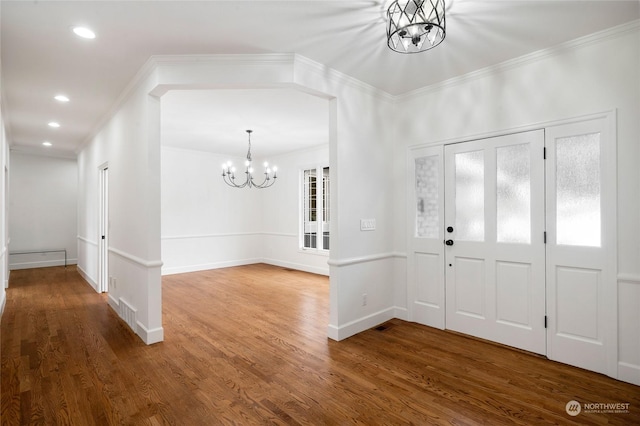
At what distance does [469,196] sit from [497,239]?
21.1 inches

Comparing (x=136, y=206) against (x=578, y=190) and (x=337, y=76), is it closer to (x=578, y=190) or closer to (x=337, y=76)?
(x=337, y=76)

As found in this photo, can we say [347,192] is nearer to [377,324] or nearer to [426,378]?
[377,324]

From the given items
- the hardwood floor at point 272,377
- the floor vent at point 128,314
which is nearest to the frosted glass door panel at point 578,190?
the hardwood floor at point 272,377

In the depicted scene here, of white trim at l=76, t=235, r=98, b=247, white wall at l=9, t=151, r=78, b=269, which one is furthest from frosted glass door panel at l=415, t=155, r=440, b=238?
white wall at l=9, t=151, r=78, b=269

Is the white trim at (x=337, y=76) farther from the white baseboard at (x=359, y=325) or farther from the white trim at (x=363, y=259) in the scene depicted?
the white baseboard at (x=359, y=325)

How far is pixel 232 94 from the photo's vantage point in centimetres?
405

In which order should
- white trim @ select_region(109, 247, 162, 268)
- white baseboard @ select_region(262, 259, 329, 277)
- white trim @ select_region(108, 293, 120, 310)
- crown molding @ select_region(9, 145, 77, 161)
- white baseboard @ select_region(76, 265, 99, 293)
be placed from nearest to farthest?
white trim @ select_region(109, 247, 162, 268) < white trim @ select_region(108, 293, 120, 310) < white baseboard @ select_region(76, 265, 99, 293) < white baseboard @ select_region(262, 259, 329, 277) < crown molding @ select_region(9, 145, 77, 161)

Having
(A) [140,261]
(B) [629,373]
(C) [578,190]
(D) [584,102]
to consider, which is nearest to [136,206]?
(A) [140,261]

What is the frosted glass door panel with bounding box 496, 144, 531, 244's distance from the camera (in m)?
3.15

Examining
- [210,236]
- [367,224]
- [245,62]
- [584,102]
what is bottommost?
[210,236]

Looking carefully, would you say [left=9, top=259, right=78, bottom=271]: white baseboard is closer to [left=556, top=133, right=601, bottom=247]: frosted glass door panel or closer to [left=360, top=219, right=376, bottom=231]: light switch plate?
[left=360, top=219, right=376, bottom=231]: light switch plate

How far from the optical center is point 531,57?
306 cm

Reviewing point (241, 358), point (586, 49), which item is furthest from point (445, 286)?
point (586, 49)

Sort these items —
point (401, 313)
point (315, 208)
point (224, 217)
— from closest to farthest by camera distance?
point (401, 313), point (315, 208), point (224, 217)
